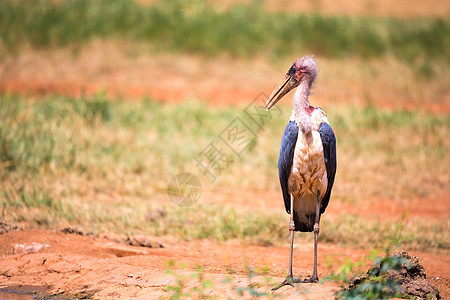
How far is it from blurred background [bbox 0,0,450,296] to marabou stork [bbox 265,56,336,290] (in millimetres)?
186

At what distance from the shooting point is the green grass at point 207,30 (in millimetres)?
15055

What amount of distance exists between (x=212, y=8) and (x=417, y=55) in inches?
232

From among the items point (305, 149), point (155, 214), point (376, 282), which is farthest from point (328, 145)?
point (155, 214)

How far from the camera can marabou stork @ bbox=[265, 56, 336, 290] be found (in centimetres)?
363

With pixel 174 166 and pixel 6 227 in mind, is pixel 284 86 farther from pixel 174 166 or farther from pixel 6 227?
pixel 174 166

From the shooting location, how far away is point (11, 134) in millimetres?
6867

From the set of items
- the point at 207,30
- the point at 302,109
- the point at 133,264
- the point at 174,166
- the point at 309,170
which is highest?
the point at 207,30

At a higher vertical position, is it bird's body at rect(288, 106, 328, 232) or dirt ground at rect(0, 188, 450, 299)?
bird's body at rect(288, 106, 328, 232)

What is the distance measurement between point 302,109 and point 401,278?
1.17 meters

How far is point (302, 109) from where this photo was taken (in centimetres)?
366

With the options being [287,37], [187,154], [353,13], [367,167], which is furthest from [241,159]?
[353,13]

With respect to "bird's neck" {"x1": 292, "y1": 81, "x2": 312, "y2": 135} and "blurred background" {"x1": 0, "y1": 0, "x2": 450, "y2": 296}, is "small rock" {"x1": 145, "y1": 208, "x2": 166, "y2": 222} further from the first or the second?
"bird's neck" {"x1": 292, "y1": 81, "x2": 312, "y2": 135}

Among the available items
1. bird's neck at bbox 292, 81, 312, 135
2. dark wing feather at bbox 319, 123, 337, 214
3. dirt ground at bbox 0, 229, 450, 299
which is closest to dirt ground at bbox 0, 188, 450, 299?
dirt ground at bbox 0, 229, 450, 299

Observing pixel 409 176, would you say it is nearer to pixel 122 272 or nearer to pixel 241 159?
pixel 241 159
